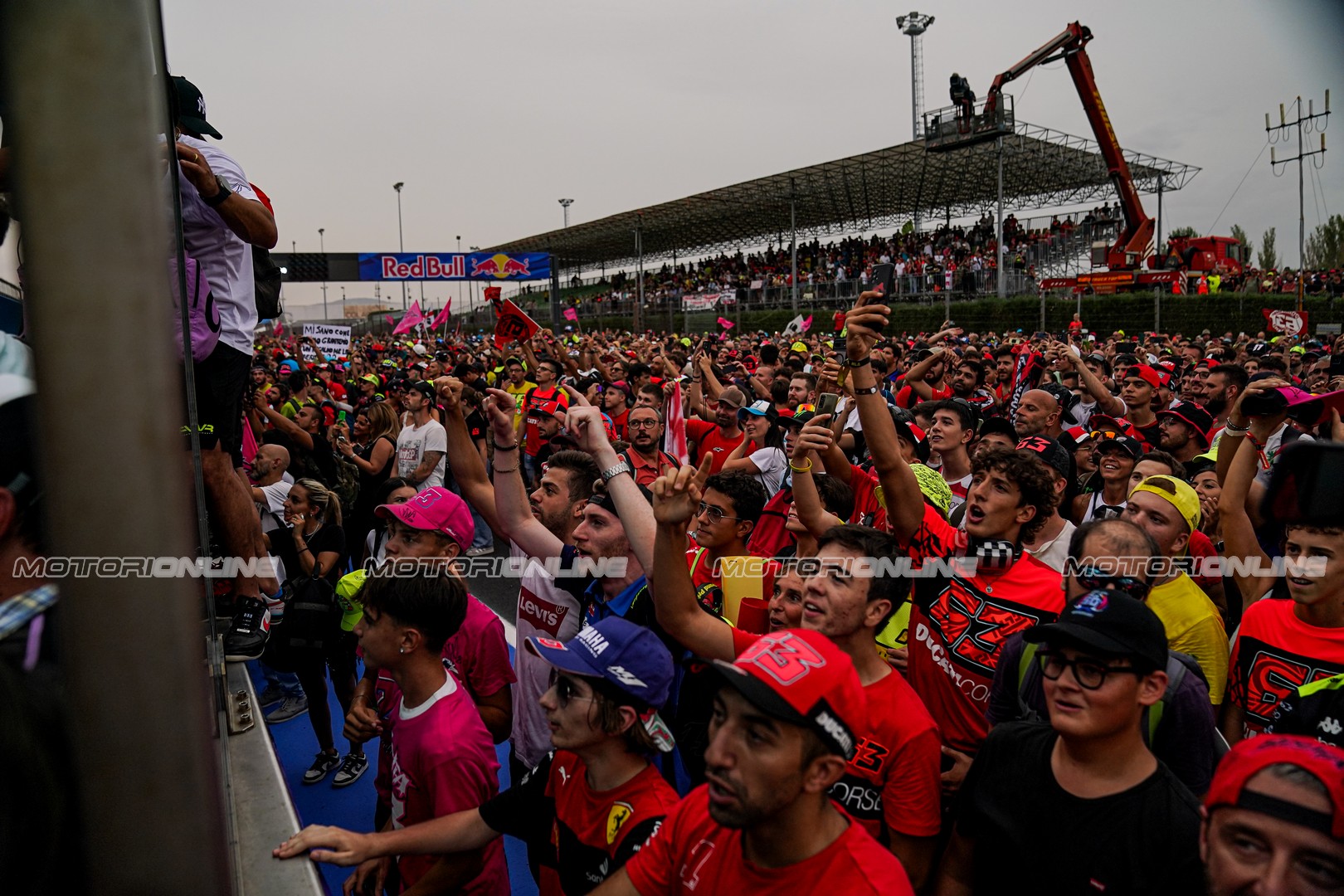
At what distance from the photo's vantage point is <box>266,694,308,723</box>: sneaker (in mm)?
5566

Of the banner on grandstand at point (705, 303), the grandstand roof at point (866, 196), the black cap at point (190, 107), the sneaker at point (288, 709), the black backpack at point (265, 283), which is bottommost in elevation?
the sneaker at point (288, 709)

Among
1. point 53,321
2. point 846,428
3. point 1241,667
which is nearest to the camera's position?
point 53,321

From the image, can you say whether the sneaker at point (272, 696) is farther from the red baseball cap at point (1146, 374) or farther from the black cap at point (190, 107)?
the red baseball cap at point (1146, 374)

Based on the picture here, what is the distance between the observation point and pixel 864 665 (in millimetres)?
2891

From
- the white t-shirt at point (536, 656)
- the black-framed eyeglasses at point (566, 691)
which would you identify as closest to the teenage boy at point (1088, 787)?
the black-framed eyeglasses at point (566, 691)

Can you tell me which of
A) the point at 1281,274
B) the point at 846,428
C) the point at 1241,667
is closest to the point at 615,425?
the point at 846,428

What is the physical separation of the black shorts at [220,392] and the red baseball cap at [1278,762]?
3.41m

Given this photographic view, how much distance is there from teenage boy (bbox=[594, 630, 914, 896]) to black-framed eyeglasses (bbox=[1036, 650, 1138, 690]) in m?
0.54

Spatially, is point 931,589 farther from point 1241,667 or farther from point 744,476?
point 744,476

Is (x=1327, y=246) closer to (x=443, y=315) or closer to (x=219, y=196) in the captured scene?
A: (x=443, y=315)

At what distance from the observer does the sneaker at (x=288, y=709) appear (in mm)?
5566

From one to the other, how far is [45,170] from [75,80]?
6 cm

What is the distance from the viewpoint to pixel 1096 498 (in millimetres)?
5328

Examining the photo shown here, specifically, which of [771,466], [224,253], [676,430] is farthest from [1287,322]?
[224,253]
